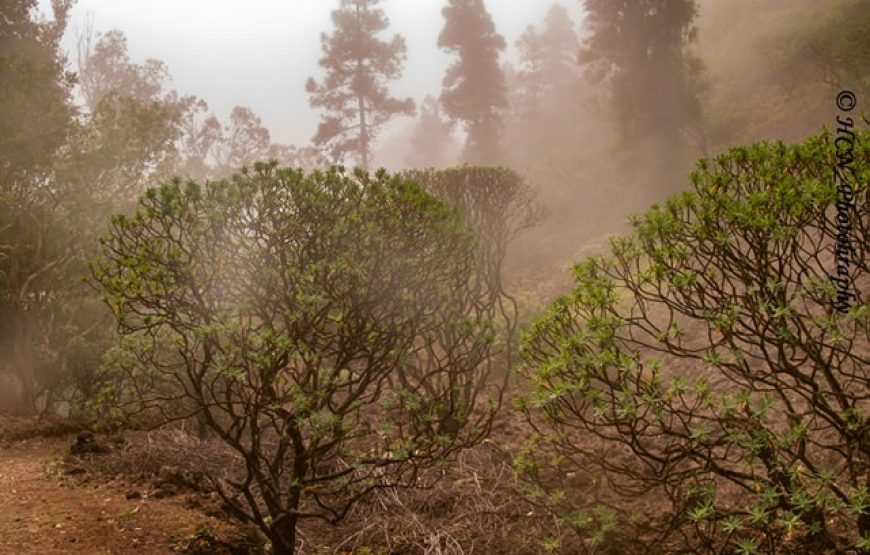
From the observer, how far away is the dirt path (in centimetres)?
431

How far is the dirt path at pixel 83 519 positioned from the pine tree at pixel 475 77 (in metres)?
24.1

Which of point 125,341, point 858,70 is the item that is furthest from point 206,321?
point 858,70

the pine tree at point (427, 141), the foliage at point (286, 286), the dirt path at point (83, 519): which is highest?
the pine tree at point (427, 141)

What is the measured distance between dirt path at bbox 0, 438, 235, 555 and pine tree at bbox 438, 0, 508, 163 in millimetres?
24062

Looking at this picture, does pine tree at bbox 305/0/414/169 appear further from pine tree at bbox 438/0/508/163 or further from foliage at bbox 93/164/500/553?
foliage at bbox 93/164/500/553

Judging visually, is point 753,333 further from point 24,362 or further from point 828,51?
point 828,51

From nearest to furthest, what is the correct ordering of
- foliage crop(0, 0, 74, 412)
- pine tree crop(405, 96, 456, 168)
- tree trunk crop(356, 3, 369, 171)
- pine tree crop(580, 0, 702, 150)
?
foliage crop(0, 0, 74, 412) < pine tree crop(580, 0, 702, 150) < tree trunk crop(356, 3, 369, 171) < pine tree crop(405, 96, 456, 168)

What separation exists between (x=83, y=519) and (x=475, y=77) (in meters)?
27.3

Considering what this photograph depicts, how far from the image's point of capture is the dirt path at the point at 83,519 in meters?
4.31

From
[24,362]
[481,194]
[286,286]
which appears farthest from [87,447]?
[481,194]

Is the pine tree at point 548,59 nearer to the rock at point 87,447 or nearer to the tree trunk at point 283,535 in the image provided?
the rock at point 87,447

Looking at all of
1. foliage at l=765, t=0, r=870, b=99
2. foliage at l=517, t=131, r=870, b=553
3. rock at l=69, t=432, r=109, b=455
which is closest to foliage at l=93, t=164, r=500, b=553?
foliage at l=517, t=131, r=870, b=553

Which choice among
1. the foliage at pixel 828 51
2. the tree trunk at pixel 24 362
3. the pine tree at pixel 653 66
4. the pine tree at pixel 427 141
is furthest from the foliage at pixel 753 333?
the pine tree at pixel 427 141

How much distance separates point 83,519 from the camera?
15.8 feet
